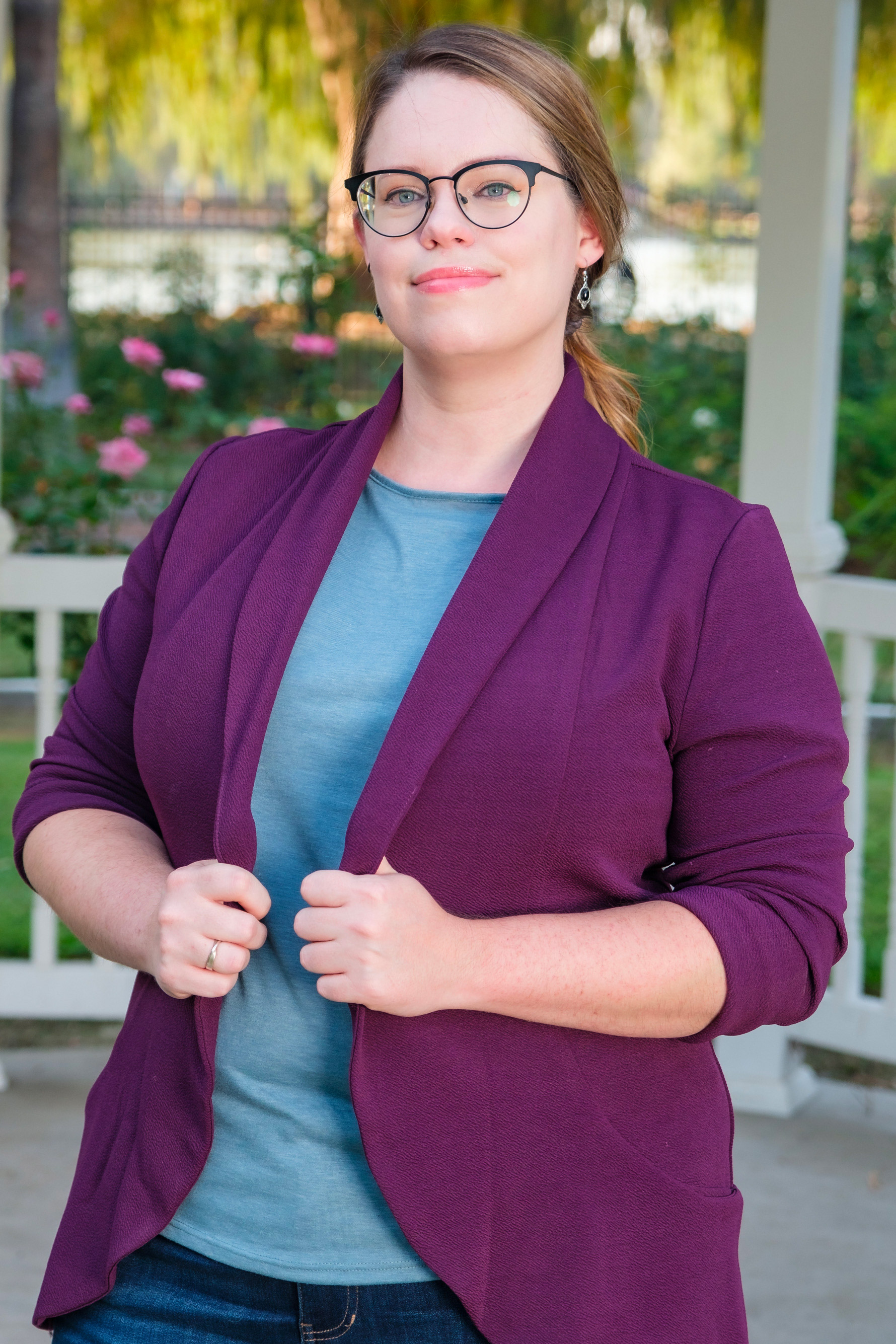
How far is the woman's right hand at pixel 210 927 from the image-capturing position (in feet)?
3.85

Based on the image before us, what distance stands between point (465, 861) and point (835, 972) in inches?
93.8

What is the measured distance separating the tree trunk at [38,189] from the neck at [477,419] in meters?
9.24

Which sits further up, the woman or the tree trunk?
the tree trunk

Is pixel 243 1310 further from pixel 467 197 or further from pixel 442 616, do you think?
pixel 467 197

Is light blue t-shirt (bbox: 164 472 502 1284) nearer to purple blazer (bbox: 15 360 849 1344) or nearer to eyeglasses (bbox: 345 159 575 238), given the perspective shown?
purple blazer (bbox: 15 360 849 1344)

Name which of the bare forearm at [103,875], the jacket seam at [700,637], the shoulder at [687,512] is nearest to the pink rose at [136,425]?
the bare forearm at [103,875]

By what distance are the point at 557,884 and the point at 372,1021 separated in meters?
0.20

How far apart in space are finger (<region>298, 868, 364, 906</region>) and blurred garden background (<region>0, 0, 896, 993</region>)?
3691mm

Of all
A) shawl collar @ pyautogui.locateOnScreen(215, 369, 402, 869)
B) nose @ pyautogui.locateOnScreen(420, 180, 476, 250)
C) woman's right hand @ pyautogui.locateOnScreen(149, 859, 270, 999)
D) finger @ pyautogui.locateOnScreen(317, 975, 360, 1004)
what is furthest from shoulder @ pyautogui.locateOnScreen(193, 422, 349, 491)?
finger @ pyautogui.locateOnScreen(317, 975, 360, 1004)

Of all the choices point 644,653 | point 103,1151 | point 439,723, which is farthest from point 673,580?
point 103,1151

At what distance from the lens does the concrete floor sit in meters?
2.62

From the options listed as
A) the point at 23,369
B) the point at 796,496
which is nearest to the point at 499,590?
the point at 796,496

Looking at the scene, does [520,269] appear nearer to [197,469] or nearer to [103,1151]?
[197,469]

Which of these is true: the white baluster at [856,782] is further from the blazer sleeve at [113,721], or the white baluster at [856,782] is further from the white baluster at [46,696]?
the blazer sleeve at [113,721]
